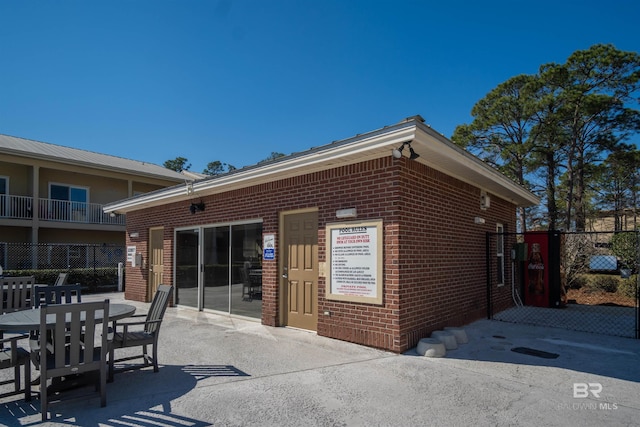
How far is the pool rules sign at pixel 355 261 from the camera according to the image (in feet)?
19.3

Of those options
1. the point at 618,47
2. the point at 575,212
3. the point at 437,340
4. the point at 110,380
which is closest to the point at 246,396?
the point at 110,380

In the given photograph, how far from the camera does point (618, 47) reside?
1800 centimetres

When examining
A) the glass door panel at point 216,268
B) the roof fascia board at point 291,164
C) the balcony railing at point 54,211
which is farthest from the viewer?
the balcony railing at point 54,211

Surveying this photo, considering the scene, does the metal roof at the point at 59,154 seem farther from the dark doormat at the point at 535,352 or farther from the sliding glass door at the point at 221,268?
the dark doormat at the point at 535,352

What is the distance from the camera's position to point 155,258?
37.1ft

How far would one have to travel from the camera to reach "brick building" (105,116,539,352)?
5758 millimetres

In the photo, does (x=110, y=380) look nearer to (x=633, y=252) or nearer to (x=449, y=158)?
(x=449, y=158)

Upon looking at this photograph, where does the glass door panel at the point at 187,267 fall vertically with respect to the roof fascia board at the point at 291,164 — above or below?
below

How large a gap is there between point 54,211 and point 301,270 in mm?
17321

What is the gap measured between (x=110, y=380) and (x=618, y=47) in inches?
929

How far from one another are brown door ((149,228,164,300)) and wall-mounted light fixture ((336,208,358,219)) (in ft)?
22.1

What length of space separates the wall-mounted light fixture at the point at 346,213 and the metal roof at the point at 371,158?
793 mm

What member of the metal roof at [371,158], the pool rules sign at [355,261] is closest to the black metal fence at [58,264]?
the metal roof at [371,158]

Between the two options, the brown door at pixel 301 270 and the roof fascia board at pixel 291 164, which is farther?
the brown door at pixel 301 270
